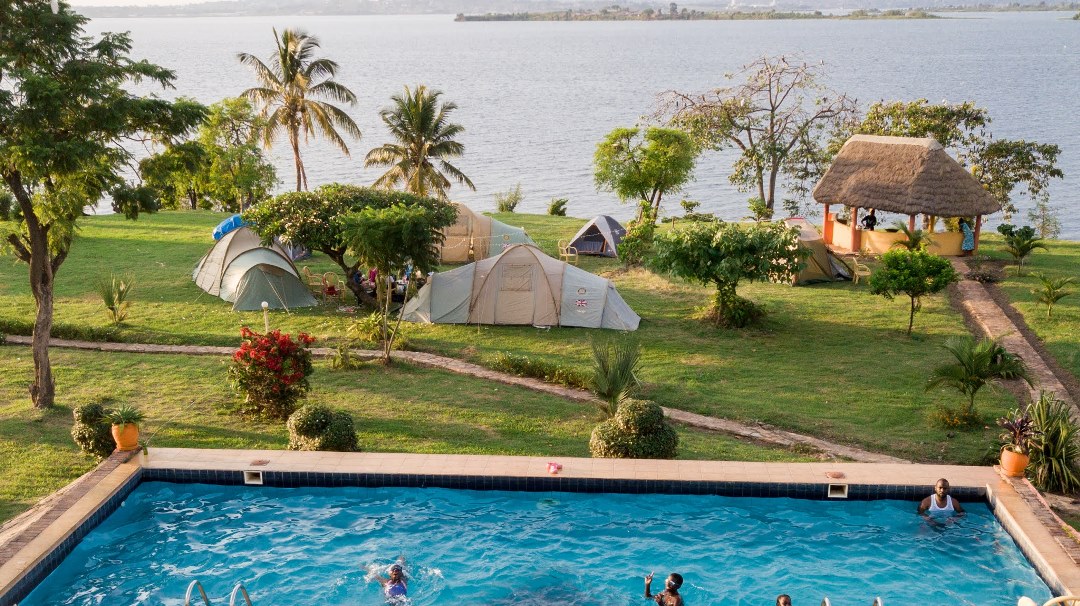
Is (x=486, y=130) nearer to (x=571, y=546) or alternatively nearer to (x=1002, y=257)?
(x=1002, y=257)

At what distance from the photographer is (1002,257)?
29797 mm

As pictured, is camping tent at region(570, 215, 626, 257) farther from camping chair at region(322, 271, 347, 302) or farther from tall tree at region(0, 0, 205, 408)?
tall tree at region(0, 0, 205, 408)

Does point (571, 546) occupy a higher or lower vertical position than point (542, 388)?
lower

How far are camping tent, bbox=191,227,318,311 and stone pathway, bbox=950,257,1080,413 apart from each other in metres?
15.9

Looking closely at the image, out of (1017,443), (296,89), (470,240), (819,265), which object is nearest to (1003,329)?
(819,265)

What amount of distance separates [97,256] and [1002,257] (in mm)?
27276

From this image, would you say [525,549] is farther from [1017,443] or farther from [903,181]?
[903,181]

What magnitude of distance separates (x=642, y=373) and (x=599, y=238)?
12261mm

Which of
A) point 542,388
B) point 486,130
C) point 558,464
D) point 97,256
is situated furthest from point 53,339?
point 486,130

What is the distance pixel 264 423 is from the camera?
16266 millimetres

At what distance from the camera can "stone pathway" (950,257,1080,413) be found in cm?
1826

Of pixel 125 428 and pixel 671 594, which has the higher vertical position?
pixel 125 428

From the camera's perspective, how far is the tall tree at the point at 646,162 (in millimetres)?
33000

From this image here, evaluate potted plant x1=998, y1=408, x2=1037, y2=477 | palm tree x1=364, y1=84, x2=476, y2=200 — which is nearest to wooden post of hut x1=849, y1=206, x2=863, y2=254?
palm tree x1=364, y1=84, x2=476, y2=200
